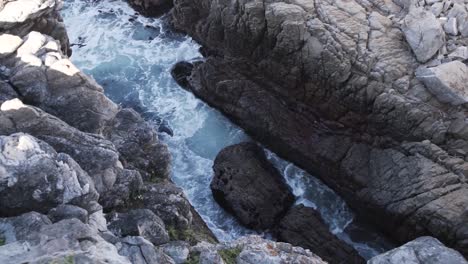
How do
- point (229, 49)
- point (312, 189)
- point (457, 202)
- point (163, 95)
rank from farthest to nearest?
1. point (163, 95)
2. point (229, 49)
3. point (312, 189)
4. point (457, 202)

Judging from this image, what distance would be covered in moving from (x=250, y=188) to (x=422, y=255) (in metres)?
7.90

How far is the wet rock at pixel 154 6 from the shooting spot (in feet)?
104

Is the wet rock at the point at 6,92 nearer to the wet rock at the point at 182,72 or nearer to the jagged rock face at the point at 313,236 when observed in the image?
the jagged rock face at the point at 313,236

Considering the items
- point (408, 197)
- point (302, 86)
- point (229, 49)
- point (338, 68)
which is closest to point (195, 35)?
point (229, 49)

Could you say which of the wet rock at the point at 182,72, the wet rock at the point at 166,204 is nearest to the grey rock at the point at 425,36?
the wet rock at the point at 166,204

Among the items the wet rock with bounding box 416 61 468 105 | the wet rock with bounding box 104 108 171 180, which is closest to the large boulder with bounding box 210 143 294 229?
the wet rock with bounding box 104 108 171 180

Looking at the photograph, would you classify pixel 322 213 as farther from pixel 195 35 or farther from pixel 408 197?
pixel 195 35

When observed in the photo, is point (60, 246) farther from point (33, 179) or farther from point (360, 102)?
point (360, 102)

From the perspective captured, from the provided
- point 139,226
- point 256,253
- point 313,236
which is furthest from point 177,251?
point 313,236

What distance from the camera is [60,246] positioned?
9.91 metres

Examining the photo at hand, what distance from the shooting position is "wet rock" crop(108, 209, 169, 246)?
504 inches

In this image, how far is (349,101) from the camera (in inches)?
874

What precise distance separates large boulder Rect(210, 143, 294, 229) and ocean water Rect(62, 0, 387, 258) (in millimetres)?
647

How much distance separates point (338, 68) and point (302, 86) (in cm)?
222
